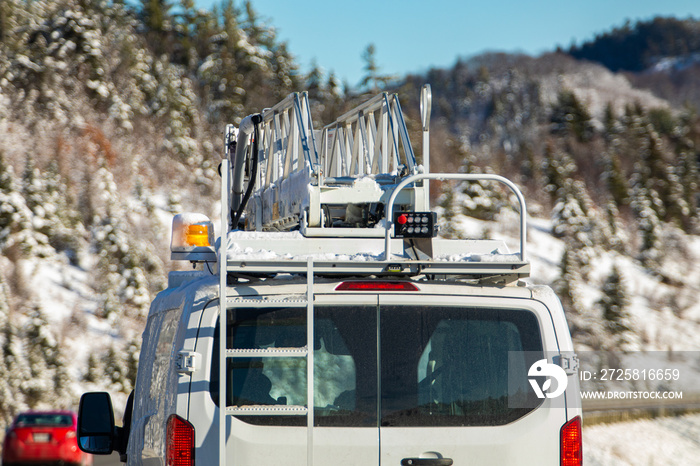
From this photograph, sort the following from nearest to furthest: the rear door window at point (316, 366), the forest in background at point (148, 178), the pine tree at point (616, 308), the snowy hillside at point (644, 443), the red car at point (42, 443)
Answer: the rear door window at point (316, 366)
the red car at point (42, 443)
the snowy hillside at point (644, 443)
the forest in background at point (148, 178)
the pine tree at point (616, 308)

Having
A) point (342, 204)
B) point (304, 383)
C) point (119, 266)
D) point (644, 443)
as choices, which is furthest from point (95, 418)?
point (119, 266)

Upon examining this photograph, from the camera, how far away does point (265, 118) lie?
28.5 feet

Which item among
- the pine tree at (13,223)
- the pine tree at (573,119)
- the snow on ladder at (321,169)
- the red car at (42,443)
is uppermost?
the pine tree at (573,119)

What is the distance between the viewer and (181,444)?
153 inches

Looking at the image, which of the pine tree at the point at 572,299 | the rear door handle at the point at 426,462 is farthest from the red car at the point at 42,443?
the pine tree at the point at 572,299

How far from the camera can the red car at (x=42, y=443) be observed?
16438mm

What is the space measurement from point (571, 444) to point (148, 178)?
162ft

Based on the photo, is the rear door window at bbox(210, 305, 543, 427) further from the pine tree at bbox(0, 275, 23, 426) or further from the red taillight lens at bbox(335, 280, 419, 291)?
the pine tree at bbox(0, 275, 23, 426)

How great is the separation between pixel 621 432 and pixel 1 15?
47.2 metres

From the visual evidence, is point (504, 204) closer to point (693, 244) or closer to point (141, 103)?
point (693, 244)

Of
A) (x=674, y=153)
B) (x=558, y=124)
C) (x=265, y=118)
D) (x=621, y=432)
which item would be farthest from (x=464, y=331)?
(x=558, y=124)

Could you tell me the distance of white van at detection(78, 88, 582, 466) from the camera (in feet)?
12.8

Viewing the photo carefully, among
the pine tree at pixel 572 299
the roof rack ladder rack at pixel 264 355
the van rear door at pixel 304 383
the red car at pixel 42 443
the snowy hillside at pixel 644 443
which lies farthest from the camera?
the pine tree at pixel 572 299

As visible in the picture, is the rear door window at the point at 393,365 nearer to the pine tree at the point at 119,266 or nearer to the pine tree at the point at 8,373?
the pine tree at the point at 8,373
